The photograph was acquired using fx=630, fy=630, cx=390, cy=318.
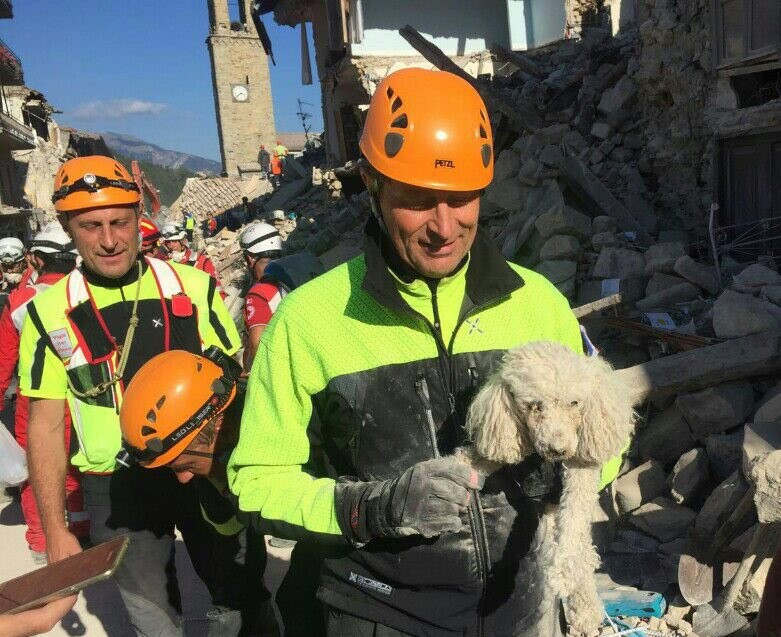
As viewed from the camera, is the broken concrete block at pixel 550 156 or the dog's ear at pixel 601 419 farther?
the broken concrete block at pixel 550 156

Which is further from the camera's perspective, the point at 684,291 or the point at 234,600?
the point at 684,291

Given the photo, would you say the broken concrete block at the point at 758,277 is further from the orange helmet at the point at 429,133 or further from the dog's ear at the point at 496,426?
the dog's ear at the point at 496,426

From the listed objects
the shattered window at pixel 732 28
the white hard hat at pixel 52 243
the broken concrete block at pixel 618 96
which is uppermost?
the shattered window at pixel 732 28

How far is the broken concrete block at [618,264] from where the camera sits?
7.29 m

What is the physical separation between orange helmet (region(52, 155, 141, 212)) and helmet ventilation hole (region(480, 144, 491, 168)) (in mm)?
2049

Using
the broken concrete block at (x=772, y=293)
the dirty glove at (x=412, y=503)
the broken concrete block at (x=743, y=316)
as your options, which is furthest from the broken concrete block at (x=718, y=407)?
the dirty glove at (x=412, y=503)

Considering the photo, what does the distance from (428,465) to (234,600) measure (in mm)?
2086

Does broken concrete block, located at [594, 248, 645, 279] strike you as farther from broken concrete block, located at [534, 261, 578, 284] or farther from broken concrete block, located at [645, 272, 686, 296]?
broken concrete block, located at [645, 272, 686, 296]

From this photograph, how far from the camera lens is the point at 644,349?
5.93 metres

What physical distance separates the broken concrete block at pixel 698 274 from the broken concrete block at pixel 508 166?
5.31m

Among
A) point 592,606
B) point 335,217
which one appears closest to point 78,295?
point 592,606

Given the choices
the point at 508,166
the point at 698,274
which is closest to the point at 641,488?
the point at 698,274

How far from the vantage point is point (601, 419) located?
170cm

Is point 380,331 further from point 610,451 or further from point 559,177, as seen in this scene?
point 559,177
